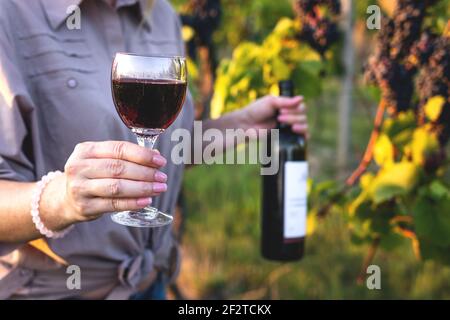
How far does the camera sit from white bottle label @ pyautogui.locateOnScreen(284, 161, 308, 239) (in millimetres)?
2242

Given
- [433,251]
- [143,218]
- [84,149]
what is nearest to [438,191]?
[433,251]

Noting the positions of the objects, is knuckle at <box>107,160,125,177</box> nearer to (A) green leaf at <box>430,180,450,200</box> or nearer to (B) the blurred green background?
(A) green leaf at <box>430,180,450,200</box>

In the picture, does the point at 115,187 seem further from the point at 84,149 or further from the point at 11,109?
the point at 11,109

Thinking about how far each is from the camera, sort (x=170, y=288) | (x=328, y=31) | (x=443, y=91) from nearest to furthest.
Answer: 1. (x=443, y=91)
2. (x=328, y=31)
3. (x=170, y=288)

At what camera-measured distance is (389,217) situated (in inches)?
94.3

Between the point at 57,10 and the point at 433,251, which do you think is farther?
the point at 433,251

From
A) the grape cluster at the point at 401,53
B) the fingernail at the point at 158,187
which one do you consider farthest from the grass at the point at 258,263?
the fingernail at the point at 158,187

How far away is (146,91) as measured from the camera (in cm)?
138

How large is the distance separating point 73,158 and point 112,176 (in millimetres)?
Result: 95

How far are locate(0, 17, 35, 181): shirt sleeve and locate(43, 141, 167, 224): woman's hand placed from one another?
36 centimetres

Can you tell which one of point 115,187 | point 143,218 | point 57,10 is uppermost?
point 57,10
